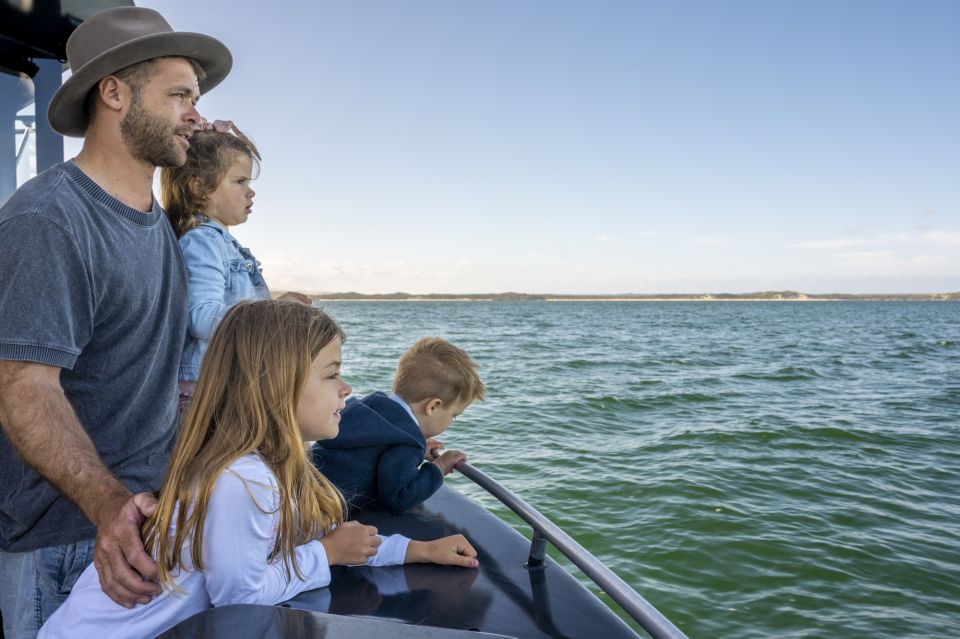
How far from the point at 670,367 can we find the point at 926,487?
512 inches

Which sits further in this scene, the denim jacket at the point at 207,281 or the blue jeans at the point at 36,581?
the denim jacket at the point at 207,281

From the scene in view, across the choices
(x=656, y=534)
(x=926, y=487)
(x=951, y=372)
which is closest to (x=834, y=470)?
(x=926, y=487)

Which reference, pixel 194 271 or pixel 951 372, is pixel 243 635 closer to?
pixel 194 271

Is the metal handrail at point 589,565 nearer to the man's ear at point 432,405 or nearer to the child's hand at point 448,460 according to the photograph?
the child's hand at point 448,460

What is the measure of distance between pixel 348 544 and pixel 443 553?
1.03ft

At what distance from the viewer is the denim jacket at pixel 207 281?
6.77 ft

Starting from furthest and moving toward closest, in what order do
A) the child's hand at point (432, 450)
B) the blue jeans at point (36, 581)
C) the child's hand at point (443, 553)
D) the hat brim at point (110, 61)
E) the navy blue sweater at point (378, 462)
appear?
the child's hand at point (432, 450) < the navy blue sweater at point (378, 462) < the child's hand at point (443, 553) < the hat brim at point (110, 61) < the blue jeans at point (36, 581)

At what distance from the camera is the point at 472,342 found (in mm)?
32875

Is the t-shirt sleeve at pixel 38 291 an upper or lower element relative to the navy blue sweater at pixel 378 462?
upper

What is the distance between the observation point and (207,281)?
2.17 m

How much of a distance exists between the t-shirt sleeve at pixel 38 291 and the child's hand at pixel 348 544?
845 millimetres

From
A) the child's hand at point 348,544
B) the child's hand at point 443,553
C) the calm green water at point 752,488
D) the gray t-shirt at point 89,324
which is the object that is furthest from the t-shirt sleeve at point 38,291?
the calm green water at point 752,488

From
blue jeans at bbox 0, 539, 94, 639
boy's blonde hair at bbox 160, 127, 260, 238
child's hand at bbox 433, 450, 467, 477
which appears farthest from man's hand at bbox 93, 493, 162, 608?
child's hand at bbox 433, 450, 467, 477

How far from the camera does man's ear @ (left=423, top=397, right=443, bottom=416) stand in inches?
114
